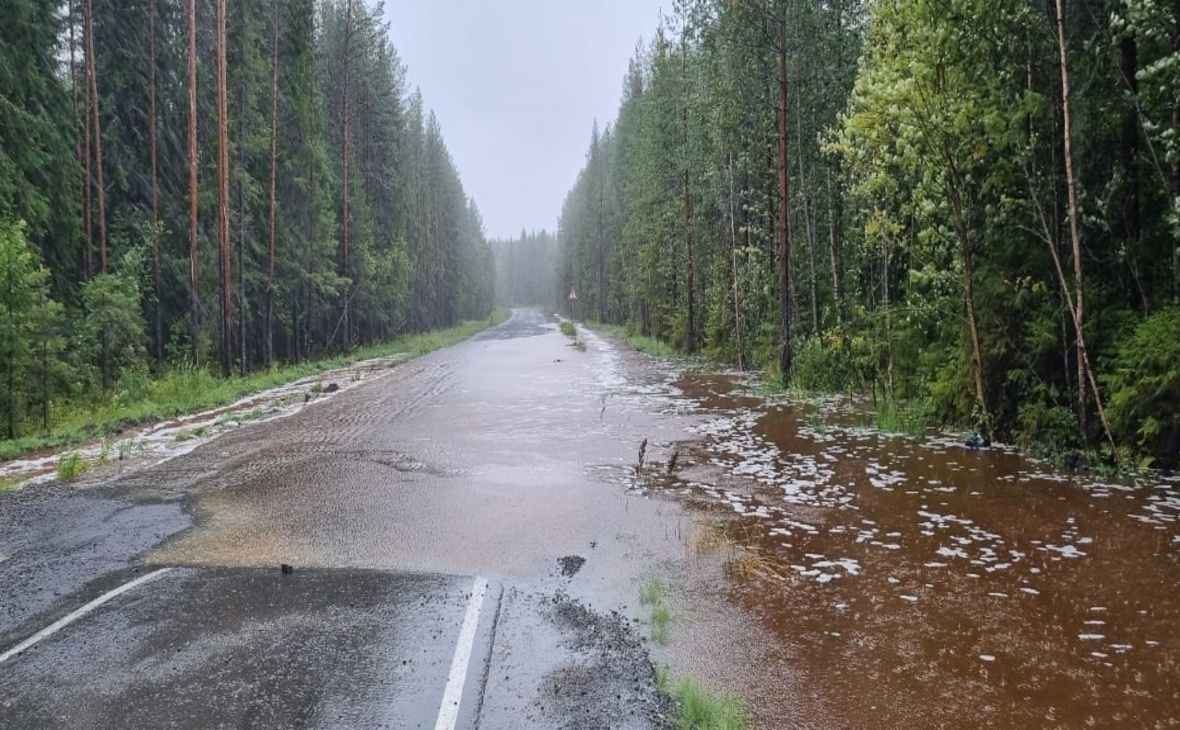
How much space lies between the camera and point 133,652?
14.8 feet

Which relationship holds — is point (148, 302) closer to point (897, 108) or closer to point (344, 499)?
point (344, 499)

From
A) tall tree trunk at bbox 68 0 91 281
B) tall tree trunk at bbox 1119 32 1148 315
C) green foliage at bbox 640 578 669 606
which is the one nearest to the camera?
green foliage at bbox 640 578 669 606

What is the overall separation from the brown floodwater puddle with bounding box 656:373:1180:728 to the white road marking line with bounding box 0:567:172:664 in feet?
14.9

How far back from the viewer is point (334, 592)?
18.2 feet

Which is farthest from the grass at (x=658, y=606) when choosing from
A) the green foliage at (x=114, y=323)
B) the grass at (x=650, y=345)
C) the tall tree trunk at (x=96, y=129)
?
the grass at (x=650, y=345)

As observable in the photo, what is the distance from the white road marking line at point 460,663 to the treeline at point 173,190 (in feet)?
Result: 39.0

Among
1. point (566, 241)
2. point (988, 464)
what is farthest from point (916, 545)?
point (566, 241)

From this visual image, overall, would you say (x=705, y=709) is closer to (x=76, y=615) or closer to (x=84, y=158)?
(x=76, y=615)

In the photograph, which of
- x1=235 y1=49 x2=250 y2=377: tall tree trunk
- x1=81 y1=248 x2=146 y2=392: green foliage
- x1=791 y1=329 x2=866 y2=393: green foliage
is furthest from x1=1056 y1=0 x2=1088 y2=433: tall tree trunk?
x1=235 y1=49 x2=250 y2=377: tall tree trunk

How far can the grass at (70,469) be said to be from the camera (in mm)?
9227

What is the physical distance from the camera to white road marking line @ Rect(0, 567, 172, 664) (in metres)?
4.57

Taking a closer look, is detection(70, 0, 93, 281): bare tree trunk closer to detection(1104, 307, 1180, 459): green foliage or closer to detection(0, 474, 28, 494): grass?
detection(0, 474, 28, 494): grass

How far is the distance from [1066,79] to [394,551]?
9516mm

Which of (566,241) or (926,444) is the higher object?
(566,241)
